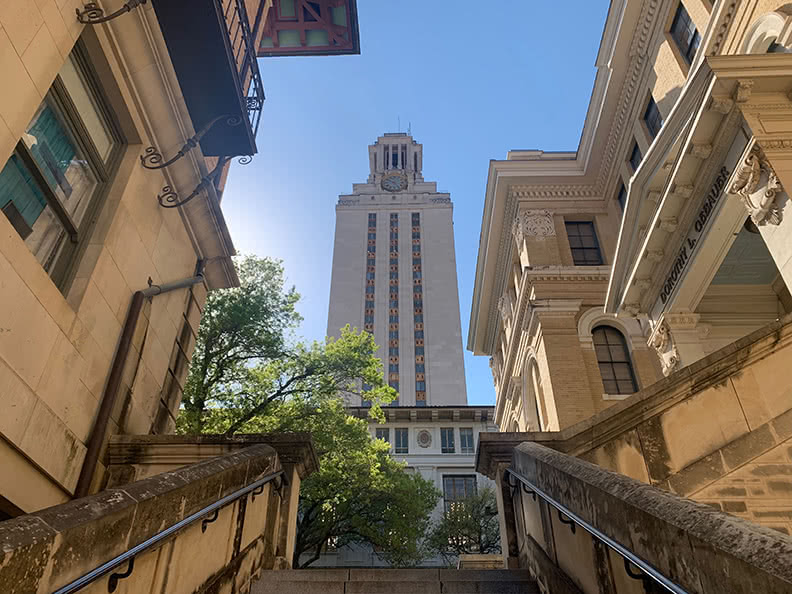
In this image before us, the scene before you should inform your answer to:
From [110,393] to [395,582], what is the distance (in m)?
4.10

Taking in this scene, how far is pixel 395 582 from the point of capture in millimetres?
5477

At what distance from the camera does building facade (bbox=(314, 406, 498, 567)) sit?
49000 mm

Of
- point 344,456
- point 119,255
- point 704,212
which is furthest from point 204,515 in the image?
point 344,456

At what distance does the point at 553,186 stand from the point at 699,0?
404 inches

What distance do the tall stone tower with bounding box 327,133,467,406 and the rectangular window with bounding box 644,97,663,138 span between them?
58789 millimetres

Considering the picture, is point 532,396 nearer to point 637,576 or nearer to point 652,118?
point 652,118

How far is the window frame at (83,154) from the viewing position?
6.16 metres

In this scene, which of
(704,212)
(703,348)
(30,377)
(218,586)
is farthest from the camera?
(703,348)

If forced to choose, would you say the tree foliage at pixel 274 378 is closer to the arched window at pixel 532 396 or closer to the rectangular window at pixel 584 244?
the arched window at pixel 532 396

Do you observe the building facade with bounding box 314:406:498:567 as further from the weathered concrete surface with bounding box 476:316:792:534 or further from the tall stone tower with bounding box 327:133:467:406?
the weathered concrete surface with bounding box 476:316:792:534

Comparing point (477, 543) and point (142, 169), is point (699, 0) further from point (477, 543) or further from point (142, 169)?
point (477, 543)

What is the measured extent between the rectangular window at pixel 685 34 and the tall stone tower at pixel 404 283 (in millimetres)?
62237

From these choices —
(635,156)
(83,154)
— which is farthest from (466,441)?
(83,154)

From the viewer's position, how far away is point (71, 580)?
9.39ft
